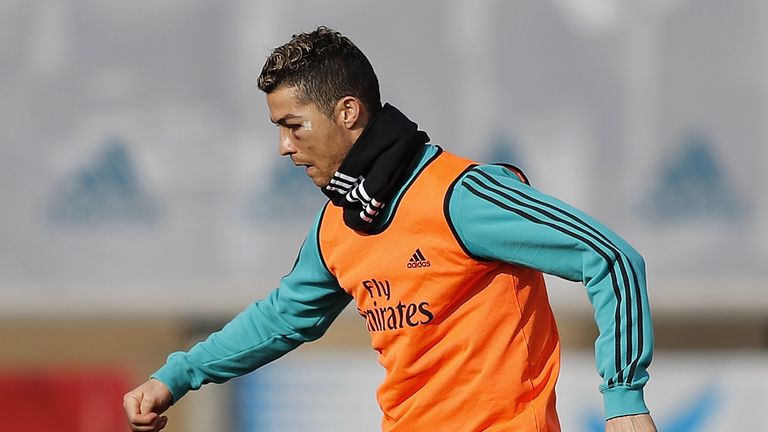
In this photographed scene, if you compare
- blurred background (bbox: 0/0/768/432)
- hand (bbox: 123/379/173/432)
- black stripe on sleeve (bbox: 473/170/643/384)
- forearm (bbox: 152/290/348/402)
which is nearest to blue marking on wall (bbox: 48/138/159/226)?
blurred background (bbox: 0/0/768/432)

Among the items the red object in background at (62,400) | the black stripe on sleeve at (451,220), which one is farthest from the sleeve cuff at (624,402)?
the red object in background at (62,400)

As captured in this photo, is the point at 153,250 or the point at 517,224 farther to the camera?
the point at 153,250

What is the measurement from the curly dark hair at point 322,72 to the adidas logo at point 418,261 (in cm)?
46

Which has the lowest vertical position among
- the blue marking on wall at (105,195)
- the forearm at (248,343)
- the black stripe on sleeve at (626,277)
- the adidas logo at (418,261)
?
the black stripe on sleeve at (626,277)

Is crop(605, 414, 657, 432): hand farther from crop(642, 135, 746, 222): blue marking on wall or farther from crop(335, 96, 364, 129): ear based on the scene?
crop(642, 135, 746, 222): blue marking on wall

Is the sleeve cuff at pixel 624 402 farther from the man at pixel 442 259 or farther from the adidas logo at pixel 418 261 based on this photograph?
the adidas logo at pixel 418 261

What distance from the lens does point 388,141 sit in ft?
13.2

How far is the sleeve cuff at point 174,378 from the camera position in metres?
4.50

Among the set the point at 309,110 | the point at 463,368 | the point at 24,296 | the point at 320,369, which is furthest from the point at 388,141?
the point at 24,296

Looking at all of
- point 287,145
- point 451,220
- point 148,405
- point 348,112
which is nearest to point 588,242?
point 451,220

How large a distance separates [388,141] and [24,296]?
4934mm

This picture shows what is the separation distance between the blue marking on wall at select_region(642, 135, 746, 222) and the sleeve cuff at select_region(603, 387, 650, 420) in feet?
15.3

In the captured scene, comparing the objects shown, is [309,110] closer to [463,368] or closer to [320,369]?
[463,368]

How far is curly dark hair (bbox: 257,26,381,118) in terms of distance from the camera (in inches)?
162
